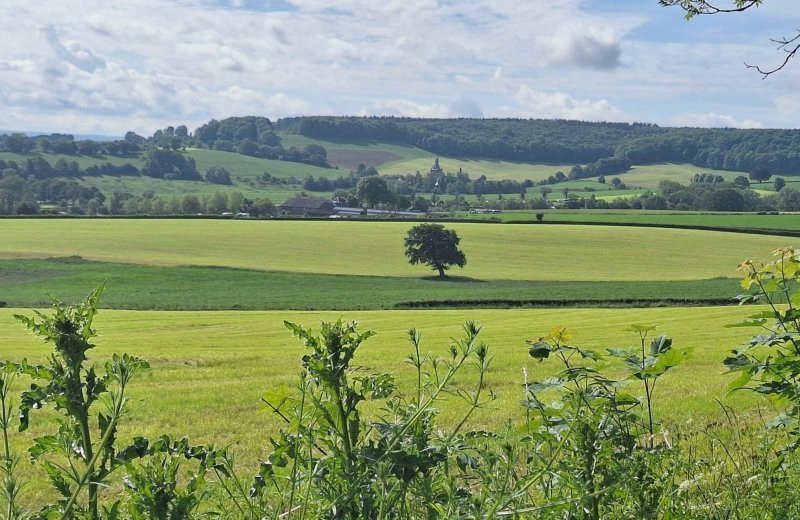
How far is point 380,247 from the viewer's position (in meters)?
90.4

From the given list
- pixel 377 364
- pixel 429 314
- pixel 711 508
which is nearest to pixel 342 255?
pixel 429 314

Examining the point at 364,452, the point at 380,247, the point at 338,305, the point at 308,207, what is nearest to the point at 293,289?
the point at 338,305

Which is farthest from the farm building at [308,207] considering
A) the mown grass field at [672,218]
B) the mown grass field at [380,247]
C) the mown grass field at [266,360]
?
the mown grass field at [266,360]

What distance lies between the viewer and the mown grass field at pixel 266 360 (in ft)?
36.4

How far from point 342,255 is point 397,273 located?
9803mm

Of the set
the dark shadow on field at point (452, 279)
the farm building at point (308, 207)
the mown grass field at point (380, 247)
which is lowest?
the dark shadow on field at point (452, 279)

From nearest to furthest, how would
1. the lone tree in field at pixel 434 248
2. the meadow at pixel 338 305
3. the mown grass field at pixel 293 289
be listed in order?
the meadow at pixel 338 305, the mown grass field at pixel 293 289, the lone tree in field at pixel 434 248

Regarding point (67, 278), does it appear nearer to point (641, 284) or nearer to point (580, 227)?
point (641, 284)

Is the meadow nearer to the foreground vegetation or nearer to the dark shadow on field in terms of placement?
the foreground vegetation

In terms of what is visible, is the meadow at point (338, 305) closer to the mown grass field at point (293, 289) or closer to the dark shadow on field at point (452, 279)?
the mown grass field at point (293, 289)

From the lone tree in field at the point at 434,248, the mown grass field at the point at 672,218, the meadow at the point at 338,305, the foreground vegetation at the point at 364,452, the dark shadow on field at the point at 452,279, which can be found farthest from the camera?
the mown grass field at the point at 672,218

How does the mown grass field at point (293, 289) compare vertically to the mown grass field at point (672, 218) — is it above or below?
below

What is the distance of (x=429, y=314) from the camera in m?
42.9

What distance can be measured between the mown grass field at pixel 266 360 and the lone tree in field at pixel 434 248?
116 ft
